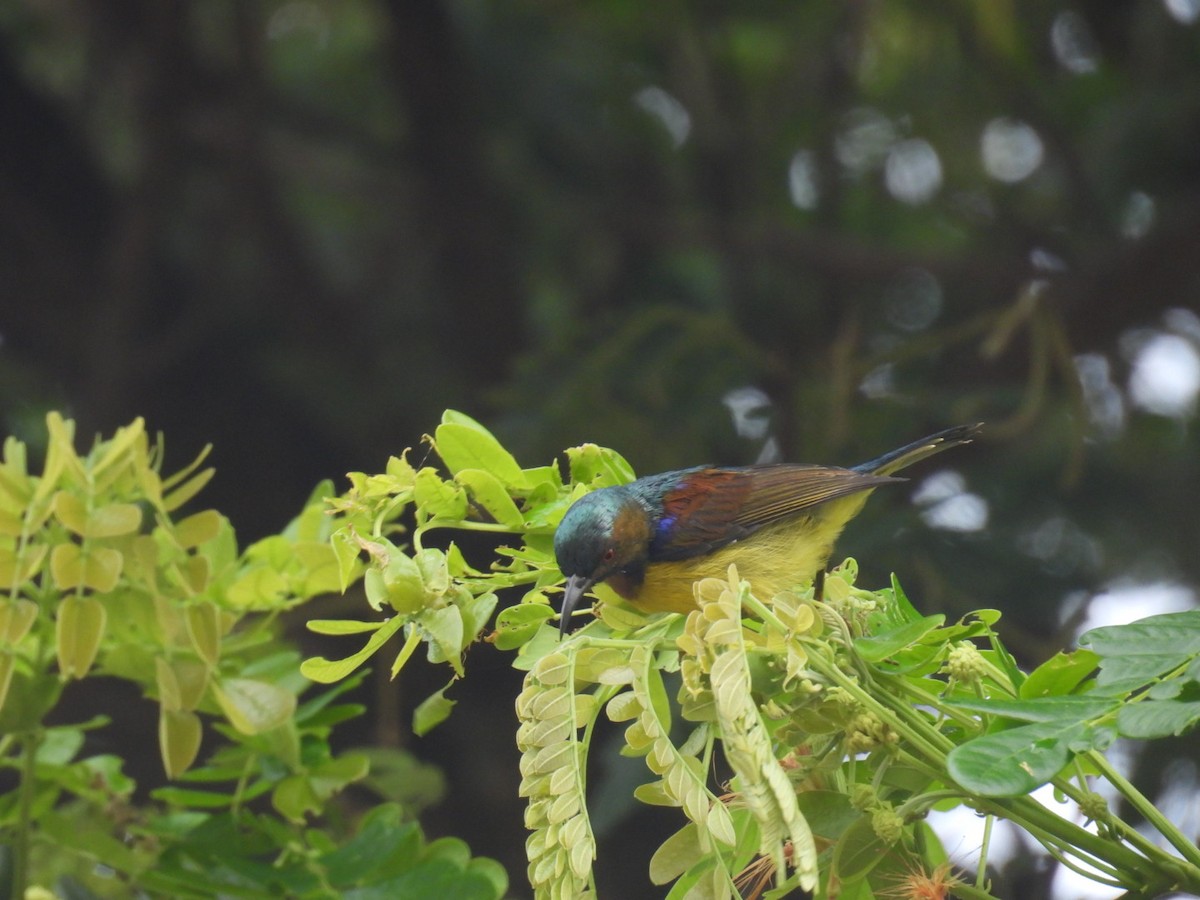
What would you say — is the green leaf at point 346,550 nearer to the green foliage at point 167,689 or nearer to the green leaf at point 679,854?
the green foliage at point 167,689

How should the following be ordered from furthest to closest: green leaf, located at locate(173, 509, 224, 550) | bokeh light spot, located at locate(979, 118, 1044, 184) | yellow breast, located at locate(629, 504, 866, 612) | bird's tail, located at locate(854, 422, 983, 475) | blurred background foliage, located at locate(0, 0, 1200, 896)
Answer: bokeh light spot, located at locate(979, 118, 1044, 184) → blurred background foliage, located at locate(0, 0, 1200, 896) → bird's tail, located at locate(854, 422, 983, 475) → yellow breast, located at locate(629, 504, 866, 612) → green leaf, located at locate(173, 509, 224, 550)

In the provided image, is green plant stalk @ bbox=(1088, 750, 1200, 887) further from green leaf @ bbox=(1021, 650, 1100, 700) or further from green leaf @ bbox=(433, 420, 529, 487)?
green leaf @ bbox=(433, 420, 529, 487)

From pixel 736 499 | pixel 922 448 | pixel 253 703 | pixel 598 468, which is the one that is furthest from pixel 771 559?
pixel 253 703

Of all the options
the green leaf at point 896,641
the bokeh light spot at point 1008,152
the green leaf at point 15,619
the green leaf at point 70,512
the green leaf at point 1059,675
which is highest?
the green leaf at point 70,512

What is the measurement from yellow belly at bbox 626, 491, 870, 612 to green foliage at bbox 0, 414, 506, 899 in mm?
519

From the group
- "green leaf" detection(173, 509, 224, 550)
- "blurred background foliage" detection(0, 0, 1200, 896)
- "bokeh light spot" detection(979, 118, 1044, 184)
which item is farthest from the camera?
"bokeh light spot" detection(979, 118, 1044, 184)

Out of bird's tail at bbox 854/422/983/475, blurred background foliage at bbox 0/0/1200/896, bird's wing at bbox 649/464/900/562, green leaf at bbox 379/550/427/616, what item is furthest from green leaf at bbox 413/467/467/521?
blurred background foliage at bbox 0/0/1200/896

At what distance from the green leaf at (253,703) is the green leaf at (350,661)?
1.17 ft

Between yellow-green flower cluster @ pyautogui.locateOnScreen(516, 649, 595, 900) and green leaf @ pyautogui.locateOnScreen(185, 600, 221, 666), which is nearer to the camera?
yellow-green flower cluster @ pyautogui.locateOnScreen(516, 649, 595, 900)

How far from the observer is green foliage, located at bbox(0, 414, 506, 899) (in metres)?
1.55

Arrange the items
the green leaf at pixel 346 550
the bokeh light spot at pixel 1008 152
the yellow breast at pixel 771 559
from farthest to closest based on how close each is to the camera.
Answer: the bokeh light spot at pixel 1008 152 → the yellow breast at pixel 771 559 → the green leaf at pixel 346 550

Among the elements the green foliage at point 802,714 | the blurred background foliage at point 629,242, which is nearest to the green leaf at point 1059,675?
the green foliage at point 802,714

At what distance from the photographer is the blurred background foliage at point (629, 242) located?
12.9 feet

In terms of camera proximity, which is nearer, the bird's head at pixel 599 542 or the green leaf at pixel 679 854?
the green leaf at pixel 679 854
